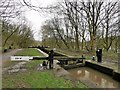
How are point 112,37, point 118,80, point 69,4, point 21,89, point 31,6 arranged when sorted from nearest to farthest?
point 21,89 < point 31,6 < point 118,80 < point 69,4 < point 112,37

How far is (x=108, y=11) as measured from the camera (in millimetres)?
25078

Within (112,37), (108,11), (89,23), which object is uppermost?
(108,11)

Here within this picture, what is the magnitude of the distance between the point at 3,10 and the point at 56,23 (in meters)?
28.7

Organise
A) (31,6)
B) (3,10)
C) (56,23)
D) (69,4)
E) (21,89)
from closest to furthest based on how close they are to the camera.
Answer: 1. (21,89)
2. (31,6)
3. (3,10)
4. (69,4)
5. (56,23)

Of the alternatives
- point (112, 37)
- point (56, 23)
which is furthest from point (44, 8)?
point (56, 23)

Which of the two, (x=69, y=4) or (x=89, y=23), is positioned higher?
(x=69, y=4)

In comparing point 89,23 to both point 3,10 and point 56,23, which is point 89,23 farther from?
point 3,10

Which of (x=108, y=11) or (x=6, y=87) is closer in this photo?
(x=6, y=87)

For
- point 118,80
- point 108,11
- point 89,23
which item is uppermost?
point 108,11

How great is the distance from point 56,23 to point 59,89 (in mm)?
30999

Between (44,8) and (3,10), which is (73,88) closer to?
(44,8)

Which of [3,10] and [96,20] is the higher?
[96,20]

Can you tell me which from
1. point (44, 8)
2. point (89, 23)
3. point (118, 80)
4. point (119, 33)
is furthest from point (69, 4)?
point (44, 8)

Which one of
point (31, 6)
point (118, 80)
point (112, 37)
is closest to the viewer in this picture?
point (31, 6)
